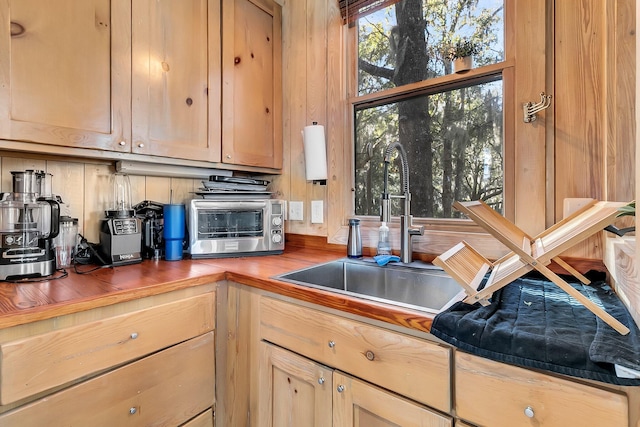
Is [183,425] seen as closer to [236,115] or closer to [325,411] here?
[325,411]

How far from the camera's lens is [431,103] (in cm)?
143

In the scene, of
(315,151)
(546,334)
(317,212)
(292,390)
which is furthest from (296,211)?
(546,334)

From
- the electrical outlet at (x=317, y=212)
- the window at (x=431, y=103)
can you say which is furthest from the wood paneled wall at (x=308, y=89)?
the window at (x=431, y=103)

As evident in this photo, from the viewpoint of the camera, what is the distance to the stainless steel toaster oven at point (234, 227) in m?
1.55

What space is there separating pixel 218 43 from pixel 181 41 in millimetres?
203

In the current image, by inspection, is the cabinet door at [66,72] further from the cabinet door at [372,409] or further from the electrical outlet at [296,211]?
the cabinet door at [372,409]

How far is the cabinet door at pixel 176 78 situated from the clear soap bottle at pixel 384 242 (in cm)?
94

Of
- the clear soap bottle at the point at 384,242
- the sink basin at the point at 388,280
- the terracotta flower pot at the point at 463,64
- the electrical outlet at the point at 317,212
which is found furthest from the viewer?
the electrical outlet at the point at 317,212

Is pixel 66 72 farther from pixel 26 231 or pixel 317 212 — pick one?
pixel 317 212

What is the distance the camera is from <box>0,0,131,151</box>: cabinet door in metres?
1.04

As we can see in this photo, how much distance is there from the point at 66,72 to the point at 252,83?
873 millimetres

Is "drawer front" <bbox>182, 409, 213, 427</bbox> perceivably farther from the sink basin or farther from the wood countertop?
the sink basin

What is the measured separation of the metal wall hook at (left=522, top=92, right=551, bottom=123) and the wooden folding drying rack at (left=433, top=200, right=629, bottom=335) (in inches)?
16.0

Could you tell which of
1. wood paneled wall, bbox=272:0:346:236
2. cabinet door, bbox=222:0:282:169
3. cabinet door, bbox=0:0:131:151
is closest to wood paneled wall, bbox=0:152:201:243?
cabinet door, bbox=0:0:131:151
